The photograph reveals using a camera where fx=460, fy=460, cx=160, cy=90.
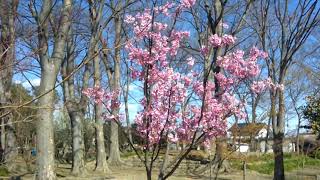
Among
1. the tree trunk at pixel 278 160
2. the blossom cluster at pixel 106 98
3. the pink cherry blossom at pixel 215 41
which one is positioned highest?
the pink cherry blossom at pixel 215 41

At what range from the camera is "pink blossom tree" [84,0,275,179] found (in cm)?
678

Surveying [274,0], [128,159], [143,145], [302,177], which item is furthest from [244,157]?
[128,159]

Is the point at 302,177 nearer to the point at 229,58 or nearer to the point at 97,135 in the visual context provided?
the point at 97,135

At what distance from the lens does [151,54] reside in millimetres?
6773

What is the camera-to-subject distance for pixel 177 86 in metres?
6.85

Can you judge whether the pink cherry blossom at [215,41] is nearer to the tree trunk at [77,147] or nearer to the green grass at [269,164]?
the tree trunk at [77,147]

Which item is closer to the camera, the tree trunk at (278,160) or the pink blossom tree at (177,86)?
the pink blossom tree at (177,86)

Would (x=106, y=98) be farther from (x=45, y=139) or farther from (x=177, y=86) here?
(x=45, y=139)

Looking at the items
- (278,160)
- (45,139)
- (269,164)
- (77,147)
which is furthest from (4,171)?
(269,164)

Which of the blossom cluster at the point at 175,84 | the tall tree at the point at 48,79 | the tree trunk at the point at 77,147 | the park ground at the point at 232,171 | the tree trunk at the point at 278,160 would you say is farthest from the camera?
the tree trunk at the point at 77,147

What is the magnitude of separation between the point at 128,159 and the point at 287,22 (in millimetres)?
17085

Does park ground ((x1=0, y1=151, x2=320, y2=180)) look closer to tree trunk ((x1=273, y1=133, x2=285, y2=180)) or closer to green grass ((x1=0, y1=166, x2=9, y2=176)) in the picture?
green grass ((x1=0, y1=166, x2=9, y2=176))

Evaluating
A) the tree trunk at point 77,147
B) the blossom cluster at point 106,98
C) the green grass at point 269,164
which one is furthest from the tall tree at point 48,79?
the green grass at point 269,164

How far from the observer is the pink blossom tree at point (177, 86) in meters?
6.78
